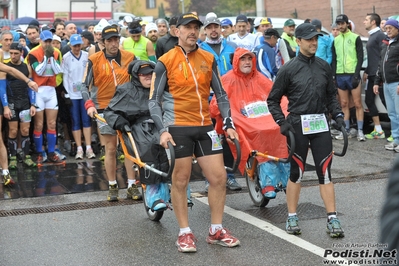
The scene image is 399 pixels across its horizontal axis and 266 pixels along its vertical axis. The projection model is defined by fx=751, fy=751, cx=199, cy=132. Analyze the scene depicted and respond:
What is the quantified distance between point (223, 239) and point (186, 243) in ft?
1.15

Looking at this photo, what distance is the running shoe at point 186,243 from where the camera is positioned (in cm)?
658

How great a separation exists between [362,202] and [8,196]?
4.41 m

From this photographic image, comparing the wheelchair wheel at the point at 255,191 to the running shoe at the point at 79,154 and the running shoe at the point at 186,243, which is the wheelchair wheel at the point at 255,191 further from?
the running shoe at the point at 79,154

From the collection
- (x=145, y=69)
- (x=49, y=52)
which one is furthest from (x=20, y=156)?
(x=145, y=69)

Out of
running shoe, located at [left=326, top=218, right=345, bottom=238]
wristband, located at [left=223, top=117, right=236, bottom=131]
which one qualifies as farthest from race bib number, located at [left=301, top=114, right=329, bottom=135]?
running shoe, located at [left=326, top=218, right=345, bottom=238]

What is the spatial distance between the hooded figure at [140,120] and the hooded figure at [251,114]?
104 cm

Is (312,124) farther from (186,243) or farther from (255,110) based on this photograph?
(255,110)

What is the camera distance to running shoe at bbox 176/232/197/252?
6582 millimetres

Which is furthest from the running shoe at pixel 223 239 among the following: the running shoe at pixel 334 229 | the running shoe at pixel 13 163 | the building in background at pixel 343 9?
the building in background at pixel 343 9

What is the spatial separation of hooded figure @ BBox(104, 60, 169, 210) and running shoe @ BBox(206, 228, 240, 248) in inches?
41.2

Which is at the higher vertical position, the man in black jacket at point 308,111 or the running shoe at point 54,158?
the man in black jacket at point 308,111

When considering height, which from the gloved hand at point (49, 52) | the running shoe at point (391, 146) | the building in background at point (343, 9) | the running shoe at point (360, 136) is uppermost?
the building in background at point (343, 9)

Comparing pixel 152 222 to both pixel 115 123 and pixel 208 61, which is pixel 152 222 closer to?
pixel 115 123

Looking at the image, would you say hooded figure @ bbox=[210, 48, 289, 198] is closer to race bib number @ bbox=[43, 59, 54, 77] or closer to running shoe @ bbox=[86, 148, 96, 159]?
running shoe @ bbox=[86, 148, 96, 159]
